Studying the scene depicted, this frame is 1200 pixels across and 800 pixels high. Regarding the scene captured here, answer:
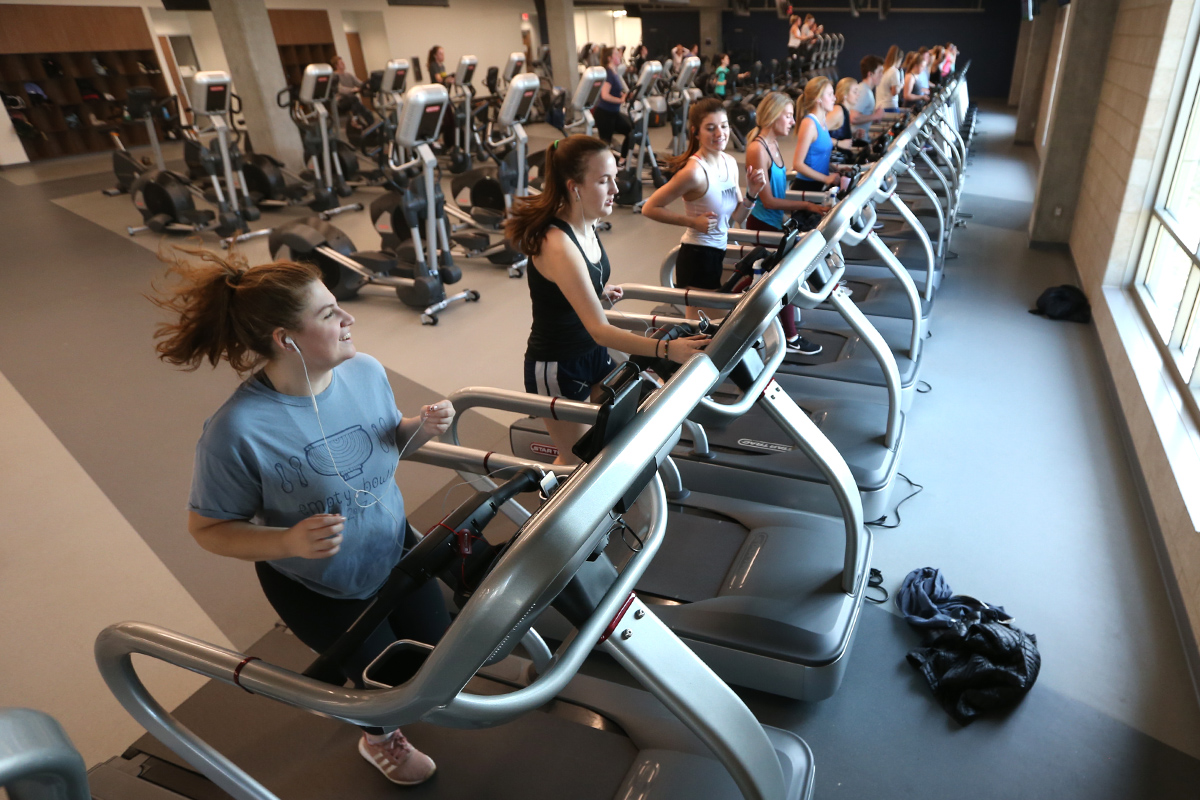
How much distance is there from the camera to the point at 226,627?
98.3 inches

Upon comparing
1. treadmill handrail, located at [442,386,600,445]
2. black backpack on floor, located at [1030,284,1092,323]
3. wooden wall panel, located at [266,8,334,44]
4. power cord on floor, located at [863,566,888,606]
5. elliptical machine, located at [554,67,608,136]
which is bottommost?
black backpack on floor, located at [1030,284,1092,323]

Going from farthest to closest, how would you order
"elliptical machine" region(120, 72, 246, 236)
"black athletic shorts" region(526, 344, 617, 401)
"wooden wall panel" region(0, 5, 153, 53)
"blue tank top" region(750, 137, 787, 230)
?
"wooden wall panel" region(0, 5, 153, 53) → "elliptical machine" region(120, 72, 246, 236) → "blue tank top" region(750, 137, 787, 230) → "black athletic shorts" region(526, 344, 617, 401)

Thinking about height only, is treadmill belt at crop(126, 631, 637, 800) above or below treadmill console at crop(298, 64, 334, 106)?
below

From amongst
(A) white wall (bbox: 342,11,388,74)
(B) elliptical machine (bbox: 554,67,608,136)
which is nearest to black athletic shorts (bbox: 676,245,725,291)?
(B) elliptical machine (bbox: 554,67,608,136)

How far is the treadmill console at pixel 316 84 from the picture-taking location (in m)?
7.47

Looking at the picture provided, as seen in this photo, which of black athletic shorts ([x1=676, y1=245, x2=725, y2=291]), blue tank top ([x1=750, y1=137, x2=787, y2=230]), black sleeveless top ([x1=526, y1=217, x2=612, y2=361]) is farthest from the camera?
blue tank top ([x1=750, y1=137, x2=787, y2=230])

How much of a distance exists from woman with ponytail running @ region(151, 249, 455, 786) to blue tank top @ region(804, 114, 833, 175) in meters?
3.78

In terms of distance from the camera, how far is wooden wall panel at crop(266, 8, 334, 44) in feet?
46.4

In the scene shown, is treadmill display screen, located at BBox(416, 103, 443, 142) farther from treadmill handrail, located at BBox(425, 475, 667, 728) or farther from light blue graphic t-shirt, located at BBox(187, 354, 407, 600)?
treadmill handrail, located at BBox(425, 475, 667, 728)

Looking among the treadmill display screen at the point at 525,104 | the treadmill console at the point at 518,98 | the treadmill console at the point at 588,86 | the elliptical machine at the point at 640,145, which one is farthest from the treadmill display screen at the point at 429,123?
the elliptical machine at the point at 640,145

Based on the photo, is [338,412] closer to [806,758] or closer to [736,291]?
[806,758]

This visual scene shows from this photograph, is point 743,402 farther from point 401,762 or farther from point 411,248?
point 411,248

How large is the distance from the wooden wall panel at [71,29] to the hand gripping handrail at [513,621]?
14.7m

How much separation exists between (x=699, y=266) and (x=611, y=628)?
2.54 meters
